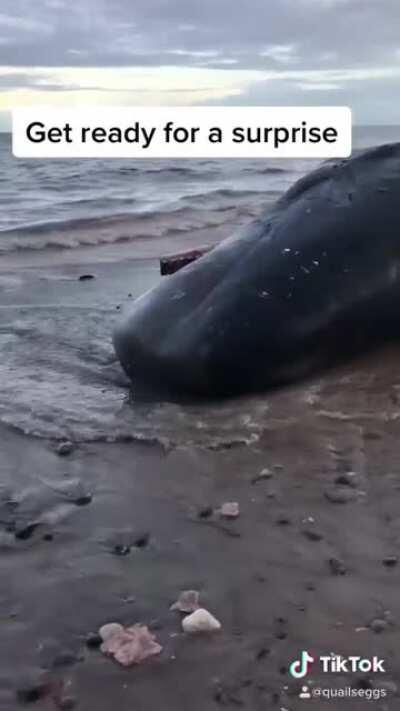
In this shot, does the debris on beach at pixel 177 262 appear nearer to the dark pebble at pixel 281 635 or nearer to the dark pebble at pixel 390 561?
the dark pebble at pixel 390 561

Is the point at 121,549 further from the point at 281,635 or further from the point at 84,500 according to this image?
the point at 281,635

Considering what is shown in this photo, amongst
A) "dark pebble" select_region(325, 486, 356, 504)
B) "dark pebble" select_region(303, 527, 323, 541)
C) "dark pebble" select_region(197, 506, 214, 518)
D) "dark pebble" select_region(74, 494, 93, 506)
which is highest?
"dark pebble" select_region(325, 486, 356, 504)

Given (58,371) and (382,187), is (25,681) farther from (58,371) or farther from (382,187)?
(382,187)

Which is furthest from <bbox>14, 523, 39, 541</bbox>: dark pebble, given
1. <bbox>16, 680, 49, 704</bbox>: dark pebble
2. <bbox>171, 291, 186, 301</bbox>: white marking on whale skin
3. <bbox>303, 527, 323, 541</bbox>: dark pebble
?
<bbox>171, 291, 186, 301</bbox>: white marking on whale skin

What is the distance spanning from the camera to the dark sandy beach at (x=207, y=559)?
2.75 m

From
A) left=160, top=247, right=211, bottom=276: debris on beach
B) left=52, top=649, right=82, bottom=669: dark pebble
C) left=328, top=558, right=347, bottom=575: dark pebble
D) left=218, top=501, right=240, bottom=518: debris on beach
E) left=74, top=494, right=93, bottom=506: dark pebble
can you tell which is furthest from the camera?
left=160, top=247, right=211, bottom=276: debris on beach

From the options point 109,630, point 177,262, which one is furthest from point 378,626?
point 177,262

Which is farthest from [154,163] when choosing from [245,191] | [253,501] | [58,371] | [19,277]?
[253,501]

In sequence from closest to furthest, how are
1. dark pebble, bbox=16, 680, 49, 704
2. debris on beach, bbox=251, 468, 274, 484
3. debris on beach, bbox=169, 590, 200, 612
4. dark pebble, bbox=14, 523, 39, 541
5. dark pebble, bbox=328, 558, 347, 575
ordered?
1. dark pebble, bbox=16, 680, 49, 704
2. debris on beach, bbox=169, 590, 200, 612
3. dark pebble, bbox=328, 558, 347, 575
4. dark pebble, bbox=14, 523, 39, 541
5. debris on beach, bbox=251, 468, 274, 484

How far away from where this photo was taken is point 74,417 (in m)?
4.79

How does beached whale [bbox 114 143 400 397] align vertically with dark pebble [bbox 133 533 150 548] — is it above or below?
above

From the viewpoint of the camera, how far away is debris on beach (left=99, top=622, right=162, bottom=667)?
2822 mm

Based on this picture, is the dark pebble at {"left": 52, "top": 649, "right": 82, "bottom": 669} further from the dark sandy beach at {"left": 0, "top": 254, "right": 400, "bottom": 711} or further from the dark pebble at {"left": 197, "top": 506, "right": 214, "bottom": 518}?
the dark pebble at {"left": 197, "top": 506, "right": 214, "bottom": 518}

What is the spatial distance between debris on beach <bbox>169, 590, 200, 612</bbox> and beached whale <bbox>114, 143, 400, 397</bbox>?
5.63 feet
